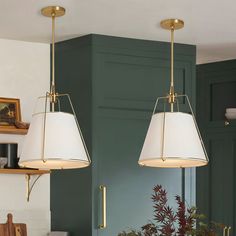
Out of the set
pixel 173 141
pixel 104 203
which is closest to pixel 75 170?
pixel 104 203

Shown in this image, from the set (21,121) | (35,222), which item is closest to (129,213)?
(35,222)

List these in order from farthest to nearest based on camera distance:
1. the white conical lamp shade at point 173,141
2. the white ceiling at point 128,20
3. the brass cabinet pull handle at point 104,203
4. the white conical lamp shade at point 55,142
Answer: the brass cabinet pull handle at point 104,203
the white ceiling at point 128,20
the white conical lamp shade at point 173,141
the white conical lamp shade at point 55,142

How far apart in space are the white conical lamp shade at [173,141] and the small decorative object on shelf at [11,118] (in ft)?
4.31

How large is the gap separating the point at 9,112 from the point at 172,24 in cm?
133

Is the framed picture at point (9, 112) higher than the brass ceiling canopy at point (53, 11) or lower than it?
lower

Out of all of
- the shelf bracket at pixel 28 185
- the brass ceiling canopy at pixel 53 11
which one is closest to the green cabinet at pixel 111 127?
the shelf bracket at pixel 28 185

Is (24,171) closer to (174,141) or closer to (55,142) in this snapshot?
(55,142)

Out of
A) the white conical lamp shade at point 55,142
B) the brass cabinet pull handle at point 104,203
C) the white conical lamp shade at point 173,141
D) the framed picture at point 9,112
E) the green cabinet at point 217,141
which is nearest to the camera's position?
the white conical lamp shade at point 55,142

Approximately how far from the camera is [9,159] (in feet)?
16.3

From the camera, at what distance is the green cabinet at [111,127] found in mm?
5004

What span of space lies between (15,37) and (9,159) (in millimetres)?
886

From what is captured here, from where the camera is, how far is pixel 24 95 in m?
5.23

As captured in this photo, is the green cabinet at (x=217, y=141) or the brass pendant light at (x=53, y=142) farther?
the green cabinet at (x=217, y=141)

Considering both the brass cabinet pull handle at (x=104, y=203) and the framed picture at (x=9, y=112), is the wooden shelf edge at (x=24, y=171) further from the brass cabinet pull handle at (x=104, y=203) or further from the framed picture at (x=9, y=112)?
the brass cabinet pull handle at (x=104, y=203)
